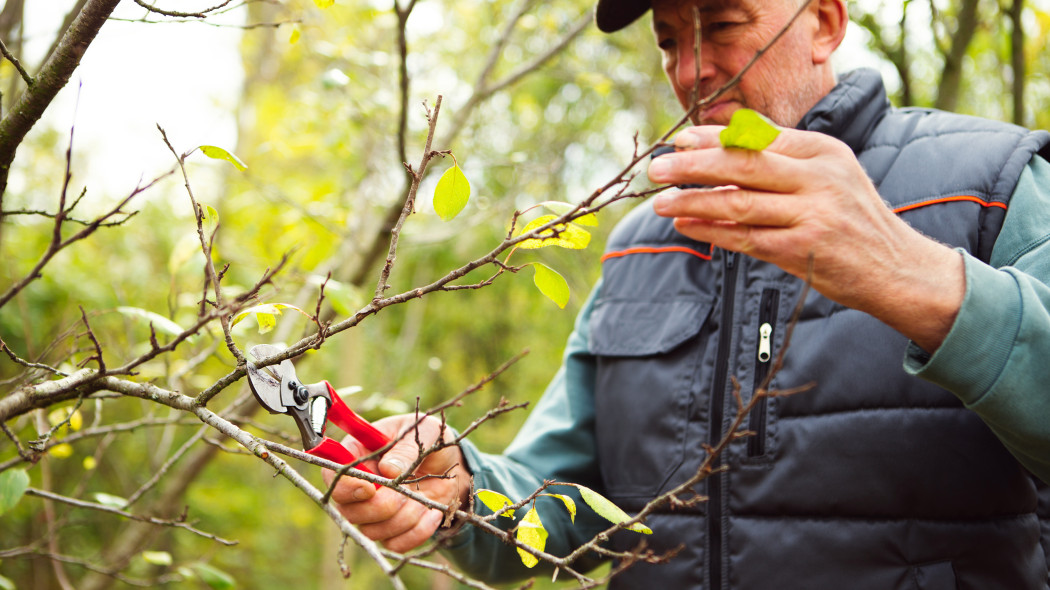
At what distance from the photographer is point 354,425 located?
1.59 metres

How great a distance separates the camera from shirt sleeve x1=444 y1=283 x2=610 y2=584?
2.01 metres

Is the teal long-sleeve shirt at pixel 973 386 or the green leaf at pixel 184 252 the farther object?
the green leaf at pixel 184 252

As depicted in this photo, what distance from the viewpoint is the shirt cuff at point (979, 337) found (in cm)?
116

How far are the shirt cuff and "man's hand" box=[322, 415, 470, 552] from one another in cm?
94

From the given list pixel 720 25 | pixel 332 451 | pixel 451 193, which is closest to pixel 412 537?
pixel 332 451

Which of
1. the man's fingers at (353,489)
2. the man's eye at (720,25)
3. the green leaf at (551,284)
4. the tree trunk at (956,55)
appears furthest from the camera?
the tree trunk at (956,55)

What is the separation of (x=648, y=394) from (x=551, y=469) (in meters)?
0.42

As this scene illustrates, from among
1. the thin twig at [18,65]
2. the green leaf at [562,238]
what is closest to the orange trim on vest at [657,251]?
the green leaf at [562,238]

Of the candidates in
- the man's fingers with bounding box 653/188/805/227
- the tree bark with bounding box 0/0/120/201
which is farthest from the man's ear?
the tree bark with bounding box 0/0/120/201

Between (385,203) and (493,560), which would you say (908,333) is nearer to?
(493,560)

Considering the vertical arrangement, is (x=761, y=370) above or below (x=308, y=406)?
below

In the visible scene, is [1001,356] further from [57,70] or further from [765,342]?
[57,70]

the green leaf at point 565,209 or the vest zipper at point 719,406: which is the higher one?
the green leaf at point 565,209

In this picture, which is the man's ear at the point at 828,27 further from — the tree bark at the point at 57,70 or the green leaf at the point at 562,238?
the tree bark at the point at 57,70
